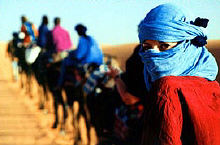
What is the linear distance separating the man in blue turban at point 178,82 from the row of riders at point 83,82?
139cm

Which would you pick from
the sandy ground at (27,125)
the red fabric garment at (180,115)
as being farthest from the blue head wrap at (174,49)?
the sandy ground at (27,125)

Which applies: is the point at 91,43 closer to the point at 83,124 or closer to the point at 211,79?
the point at 83,124

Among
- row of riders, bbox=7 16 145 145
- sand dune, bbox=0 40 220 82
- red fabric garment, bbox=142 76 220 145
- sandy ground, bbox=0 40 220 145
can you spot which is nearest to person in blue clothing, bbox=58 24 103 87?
row of riders, bbox=7 16 145 145

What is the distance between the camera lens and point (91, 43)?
7766 millimetres

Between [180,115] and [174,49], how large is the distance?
0.36 meters

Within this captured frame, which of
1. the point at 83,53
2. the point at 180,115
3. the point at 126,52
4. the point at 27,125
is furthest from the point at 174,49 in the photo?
the point at 126,52

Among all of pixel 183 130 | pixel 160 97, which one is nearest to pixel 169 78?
pixel 160 97

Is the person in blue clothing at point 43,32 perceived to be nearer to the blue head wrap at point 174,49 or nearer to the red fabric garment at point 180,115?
the blue head wrap at point 174,49

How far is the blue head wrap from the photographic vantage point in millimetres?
1467

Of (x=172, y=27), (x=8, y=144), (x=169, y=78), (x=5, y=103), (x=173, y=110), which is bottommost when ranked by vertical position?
(x=5, y=103)

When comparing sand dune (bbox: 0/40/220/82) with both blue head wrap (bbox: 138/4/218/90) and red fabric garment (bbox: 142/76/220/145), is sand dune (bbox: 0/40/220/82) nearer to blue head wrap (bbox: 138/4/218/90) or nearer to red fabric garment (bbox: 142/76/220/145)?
blue head wrap (bbox: 138/4/218/90)

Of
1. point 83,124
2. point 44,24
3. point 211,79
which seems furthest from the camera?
point 44,24

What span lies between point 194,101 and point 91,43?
661 cm

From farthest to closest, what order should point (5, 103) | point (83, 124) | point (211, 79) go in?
point (5, 103), point (83, 124), point (211, 79)
